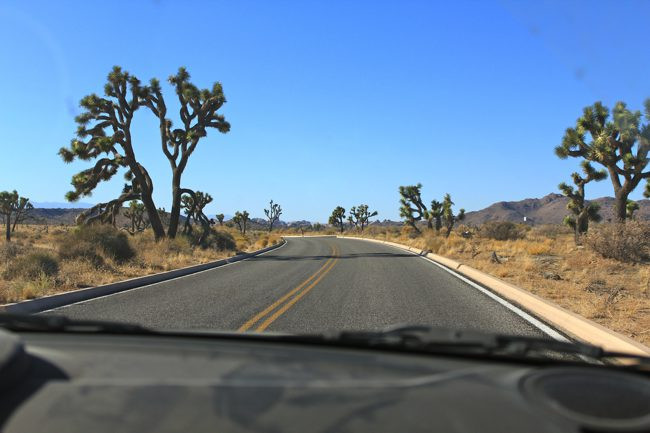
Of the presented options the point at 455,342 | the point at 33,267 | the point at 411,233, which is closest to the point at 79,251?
the point at 33,267

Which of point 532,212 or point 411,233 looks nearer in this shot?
point 411,233

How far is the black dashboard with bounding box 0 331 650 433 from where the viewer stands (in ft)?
6.23

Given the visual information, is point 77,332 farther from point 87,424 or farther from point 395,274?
point 395,274

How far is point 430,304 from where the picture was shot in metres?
10.2

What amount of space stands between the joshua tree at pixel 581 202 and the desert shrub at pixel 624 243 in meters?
10.7

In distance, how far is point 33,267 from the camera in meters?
13.7

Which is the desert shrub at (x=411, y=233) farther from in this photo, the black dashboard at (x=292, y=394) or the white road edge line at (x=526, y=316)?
the black dashboard at (x=292, y=394)

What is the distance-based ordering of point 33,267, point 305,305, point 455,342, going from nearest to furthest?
point 455,342
point 305,305
point 33,267

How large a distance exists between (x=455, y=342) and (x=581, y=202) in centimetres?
3521

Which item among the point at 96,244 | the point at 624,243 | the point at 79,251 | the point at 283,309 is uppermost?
the point at 624,243

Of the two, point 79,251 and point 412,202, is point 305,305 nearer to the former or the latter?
point 79,251

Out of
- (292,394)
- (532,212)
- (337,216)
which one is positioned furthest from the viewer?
(532,212)

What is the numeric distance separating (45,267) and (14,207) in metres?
45.9

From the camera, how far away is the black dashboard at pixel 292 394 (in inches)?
74.7
